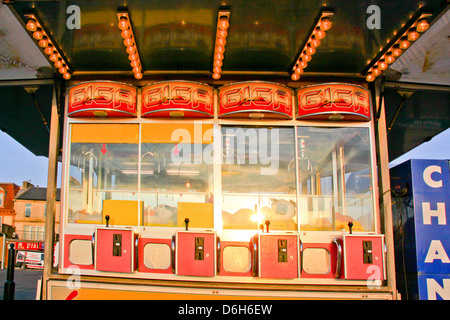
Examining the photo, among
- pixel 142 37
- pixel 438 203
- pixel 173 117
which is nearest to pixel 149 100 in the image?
pixel 173 117

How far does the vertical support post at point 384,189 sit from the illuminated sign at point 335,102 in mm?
293

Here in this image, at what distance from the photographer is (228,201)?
22.3 feet

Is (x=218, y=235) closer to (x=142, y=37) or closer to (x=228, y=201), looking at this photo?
(x=228, y=201)

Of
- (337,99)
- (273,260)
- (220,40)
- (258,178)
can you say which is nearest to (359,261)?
(273,260)

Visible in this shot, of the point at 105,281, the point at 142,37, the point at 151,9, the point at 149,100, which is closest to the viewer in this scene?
the point at 151,9

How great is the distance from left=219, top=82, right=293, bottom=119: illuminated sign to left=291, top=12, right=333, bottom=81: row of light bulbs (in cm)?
35

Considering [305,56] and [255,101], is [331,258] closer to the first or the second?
[255,101]

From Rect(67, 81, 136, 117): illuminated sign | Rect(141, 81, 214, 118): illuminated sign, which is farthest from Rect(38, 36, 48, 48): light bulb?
Rect(141, 81, 214, 118): illuminated sign

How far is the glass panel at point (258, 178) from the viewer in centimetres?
681

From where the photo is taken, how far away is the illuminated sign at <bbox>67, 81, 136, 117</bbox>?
6559mm

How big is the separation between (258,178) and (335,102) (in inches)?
73.6

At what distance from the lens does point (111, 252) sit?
6215mm

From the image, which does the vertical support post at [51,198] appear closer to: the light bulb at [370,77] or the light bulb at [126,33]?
the light bulb at [126,33]
